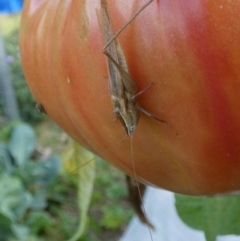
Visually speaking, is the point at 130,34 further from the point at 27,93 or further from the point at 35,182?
the point at 27,93

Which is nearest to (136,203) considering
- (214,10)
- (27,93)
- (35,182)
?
(214,10)

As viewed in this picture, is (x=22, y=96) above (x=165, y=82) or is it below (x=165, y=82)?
below

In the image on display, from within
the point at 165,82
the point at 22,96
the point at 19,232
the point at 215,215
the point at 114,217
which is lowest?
the point at 114,217

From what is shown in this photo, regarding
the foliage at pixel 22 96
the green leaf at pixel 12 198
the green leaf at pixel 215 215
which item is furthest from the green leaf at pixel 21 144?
the green leaf at pixel 215 215

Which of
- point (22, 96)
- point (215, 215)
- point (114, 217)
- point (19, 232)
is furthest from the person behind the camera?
point (22, 96)

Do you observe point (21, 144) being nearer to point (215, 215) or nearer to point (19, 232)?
point (19, 232)

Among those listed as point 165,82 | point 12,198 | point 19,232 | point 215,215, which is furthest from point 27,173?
point 165,82

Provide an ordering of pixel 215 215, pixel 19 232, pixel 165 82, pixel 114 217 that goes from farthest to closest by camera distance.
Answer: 1. pixel 114 217
2. pixel 19 232
3. pixel 215 215
4. pixel 165 82
